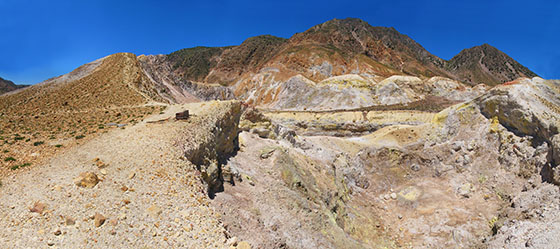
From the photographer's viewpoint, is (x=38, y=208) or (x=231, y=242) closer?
(x=38, y=208)

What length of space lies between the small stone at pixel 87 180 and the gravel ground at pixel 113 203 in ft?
0.49

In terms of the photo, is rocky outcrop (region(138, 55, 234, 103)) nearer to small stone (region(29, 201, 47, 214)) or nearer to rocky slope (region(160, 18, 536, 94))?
rocky slope (region(160, 18, 536, 94))

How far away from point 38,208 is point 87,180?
1416 millimetres

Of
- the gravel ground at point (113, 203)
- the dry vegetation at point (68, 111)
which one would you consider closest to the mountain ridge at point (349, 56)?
the dry vegetation at point (68, 111)

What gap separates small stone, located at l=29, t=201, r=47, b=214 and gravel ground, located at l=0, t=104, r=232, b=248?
0.02 metres

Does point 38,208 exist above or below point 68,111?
below

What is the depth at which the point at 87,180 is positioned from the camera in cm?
867

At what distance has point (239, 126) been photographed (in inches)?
854

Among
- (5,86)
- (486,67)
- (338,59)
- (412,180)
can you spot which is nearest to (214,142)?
(412,180)

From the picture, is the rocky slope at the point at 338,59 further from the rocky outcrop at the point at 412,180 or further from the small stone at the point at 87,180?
the small stone at the point at 87,180

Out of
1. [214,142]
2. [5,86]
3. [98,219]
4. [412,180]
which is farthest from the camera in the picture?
[5,86]

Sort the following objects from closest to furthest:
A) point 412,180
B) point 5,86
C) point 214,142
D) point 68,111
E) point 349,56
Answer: point 214,142 < point 68,111 < point 412,180 < point 349,56 < point 5,86

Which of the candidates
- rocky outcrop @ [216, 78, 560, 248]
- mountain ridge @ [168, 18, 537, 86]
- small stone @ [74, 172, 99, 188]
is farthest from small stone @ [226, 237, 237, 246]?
mountain ridge @ [168, 18, 537, 86]

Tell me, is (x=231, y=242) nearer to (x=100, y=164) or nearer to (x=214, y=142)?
(x=100, y=164)
